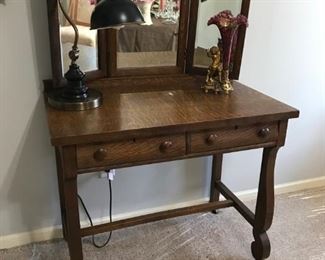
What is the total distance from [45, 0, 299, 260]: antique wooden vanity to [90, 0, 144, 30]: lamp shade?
0.32 metres

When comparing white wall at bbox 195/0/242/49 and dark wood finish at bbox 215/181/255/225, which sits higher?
white wall at bbox 195/0/242/49

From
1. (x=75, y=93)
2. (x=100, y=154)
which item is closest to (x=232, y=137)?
(x=100, y=154)

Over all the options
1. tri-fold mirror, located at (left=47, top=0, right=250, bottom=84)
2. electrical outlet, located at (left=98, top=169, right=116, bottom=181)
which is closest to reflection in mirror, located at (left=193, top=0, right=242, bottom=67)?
tri-fold mirror, located at (left=47, top=0, right=250, bottom=84)

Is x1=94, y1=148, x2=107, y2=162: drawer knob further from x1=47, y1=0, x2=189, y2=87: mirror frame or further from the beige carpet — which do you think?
the beige carpet

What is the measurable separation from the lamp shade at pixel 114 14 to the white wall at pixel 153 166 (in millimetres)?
426

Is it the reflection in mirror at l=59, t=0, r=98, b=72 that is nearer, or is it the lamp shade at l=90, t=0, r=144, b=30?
the lamp shade at l=90, t=0, r=144, b=30

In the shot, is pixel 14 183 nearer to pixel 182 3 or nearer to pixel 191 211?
pixel 191 211

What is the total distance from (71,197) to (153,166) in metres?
0.73

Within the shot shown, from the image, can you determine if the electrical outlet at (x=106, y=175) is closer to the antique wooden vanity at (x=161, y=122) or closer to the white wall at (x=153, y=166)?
the white wall at (x=153, y=166)

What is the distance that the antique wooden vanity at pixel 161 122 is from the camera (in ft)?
4.37

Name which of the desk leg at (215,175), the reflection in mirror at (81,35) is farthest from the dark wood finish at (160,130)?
the desk leg at (215,175)

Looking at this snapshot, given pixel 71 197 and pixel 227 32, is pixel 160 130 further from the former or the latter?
pixel 227 32

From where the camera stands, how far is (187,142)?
57.6 inches

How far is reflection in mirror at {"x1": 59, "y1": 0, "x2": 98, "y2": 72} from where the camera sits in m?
1.56
